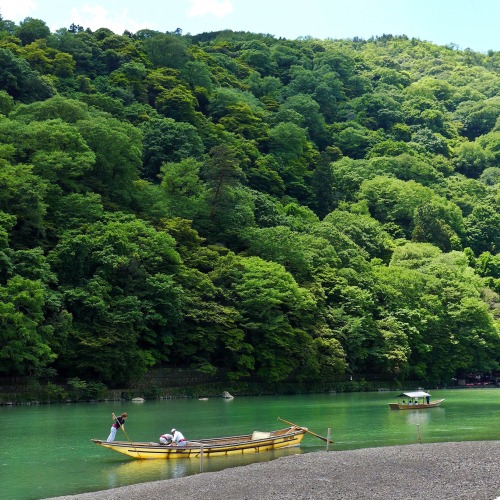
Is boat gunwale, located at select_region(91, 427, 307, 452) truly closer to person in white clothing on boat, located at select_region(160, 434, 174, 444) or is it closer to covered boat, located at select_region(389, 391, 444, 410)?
person in white clothing on boat, located at select_region(160, 434, 174, 444)

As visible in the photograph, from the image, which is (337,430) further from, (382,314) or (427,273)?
→ (427,273)

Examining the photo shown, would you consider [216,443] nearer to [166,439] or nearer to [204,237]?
[166,439]

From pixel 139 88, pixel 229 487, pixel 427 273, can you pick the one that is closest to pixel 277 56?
pixel 139 88

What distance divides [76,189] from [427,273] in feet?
148

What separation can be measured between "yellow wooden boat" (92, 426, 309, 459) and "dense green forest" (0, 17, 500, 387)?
22.4 metres

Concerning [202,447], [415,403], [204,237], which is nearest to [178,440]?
[202,447]

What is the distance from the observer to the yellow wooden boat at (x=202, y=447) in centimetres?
3144

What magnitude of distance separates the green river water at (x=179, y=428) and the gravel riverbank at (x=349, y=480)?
8.13 feet

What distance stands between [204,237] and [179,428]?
42.7 m

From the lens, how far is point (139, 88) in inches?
4936

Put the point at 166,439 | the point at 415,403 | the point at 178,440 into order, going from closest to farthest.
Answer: the point at 178,440
the point at 166,439
the point at 415,403

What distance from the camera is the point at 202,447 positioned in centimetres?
3034

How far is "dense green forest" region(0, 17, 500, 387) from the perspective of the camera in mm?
60656

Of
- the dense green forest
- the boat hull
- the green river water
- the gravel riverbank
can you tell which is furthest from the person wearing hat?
the boat hull
